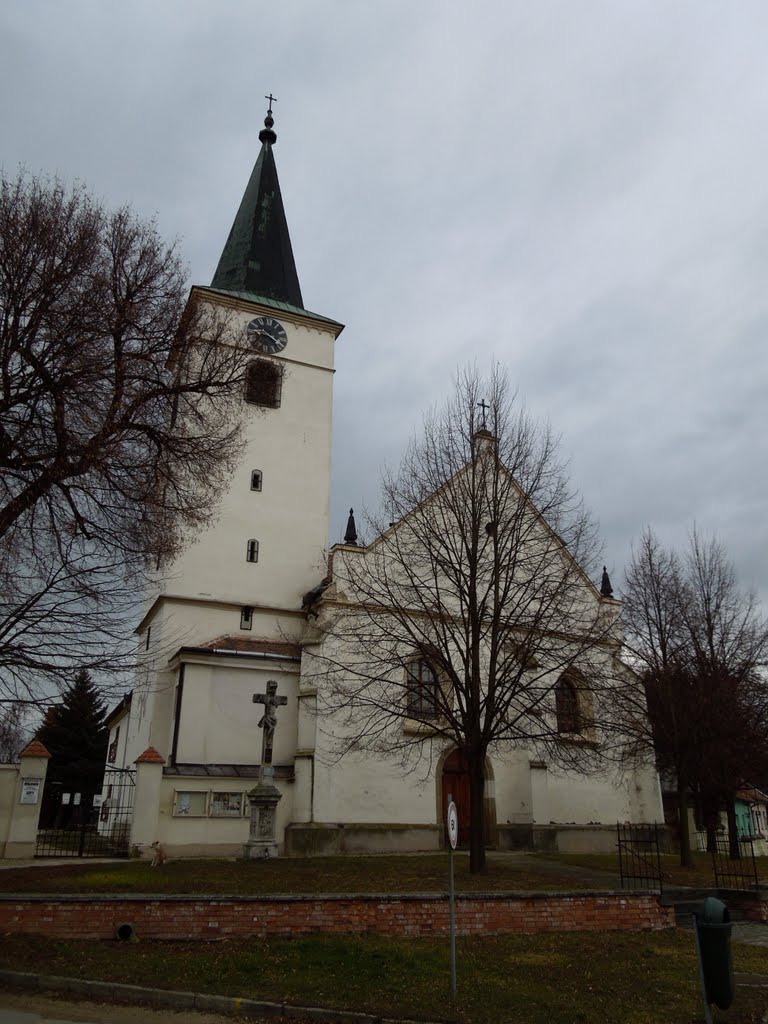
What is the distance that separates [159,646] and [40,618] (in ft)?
48.6

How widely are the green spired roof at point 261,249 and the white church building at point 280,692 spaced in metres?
0.11

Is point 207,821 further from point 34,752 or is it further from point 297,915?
point 297,915

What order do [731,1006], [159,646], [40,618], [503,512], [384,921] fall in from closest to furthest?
[731,1006]
[384,921]
[40,618]
[503,512]
[159,646]

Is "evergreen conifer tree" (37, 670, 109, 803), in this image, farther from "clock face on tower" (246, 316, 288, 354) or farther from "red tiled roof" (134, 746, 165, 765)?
"red tiled roof" (134, 746, 165, 765)

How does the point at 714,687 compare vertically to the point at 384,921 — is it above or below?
above

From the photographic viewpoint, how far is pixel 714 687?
1991cm

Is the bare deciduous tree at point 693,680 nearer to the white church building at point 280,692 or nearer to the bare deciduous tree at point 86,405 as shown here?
the white church building at point 280,692

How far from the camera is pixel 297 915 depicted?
10305 millimetres

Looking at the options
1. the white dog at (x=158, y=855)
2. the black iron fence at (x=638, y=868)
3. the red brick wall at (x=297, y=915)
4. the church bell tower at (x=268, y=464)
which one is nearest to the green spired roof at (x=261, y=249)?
the church bell tower at (x=268, y=464)

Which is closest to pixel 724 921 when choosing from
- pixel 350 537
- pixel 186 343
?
pixel 186 343

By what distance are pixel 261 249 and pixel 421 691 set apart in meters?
21.0

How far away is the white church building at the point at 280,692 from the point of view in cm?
2148

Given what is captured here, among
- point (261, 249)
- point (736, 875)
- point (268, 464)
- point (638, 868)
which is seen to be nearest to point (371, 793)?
point (638, 868)

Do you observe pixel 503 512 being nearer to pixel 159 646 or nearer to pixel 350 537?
pixel 350 537
